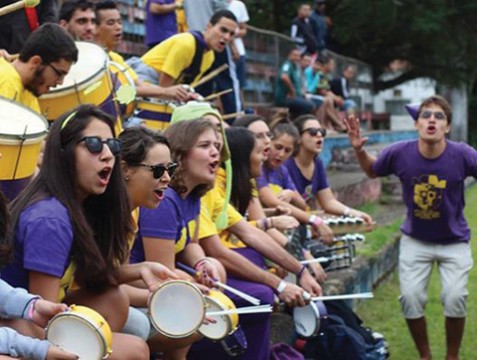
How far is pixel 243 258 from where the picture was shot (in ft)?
19.4

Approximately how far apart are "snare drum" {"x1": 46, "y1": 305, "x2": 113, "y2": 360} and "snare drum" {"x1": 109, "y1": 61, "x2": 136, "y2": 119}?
9.55ft

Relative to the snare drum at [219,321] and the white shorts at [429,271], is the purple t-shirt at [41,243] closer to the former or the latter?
the snare drum at [219,321]

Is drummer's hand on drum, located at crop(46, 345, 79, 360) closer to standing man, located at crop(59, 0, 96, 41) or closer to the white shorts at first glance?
standing man, located at crop(59, 0, 96, 41)

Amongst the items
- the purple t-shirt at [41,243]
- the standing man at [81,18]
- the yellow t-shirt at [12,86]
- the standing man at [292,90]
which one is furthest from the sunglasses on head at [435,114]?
the standing man at [292,90]

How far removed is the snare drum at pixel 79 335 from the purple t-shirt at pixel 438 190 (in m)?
4.04

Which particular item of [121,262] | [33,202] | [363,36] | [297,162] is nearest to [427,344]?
[297,162]

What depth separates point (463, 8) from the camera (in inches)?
958

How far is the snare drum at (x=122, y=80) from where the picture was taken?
6.53m

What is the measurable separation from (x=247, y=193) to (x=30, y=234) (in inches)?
102

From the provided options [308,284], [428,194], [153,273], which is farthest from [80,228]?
[428,194]

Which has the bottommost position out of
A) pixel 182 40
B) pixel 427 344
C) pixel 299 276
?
pixel 427 344

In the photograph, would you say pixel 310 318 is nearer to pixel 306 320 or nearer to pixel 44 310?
pixel 306 320

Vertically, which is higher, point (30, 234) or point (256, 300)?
point (30, 234)

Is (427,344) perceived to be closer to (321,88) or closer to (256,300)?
(256,300)
